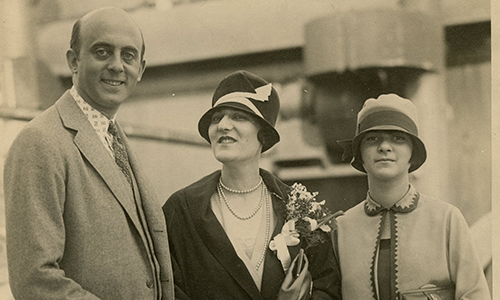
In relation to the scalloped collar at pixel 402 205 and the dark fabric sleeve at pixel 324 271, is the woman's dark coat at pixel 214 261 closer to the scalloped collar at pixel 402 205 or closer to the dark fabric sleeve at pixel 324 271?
the dark fabric sleeve at pixel 324 271

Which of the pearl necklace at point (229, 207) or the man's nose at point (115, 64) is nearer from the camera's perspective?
the man's nose at point (115, 64)

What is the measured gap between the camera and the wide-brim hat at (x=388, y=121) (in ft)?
7.13

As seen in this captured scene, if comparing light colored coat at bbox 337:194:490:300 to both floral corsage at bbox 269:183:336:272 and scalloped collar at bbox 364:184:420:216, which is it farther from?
floral corsage at bbox 269:183:336:272

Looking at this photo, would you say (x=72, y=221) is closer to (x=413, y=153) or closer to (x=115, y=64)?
(x=115, y=64)

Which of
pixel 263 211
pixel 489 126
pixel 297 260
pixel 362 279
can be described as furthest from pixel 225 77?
pixel 489 126

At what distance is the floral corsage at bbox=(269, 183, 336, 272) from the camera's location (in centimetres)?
215

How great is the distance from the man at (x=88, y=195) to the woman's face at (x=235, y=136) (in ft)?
1.14

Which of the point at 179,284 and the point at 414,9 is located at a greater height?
the point at 414,9

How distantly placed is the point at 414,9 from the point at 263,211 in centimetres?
113

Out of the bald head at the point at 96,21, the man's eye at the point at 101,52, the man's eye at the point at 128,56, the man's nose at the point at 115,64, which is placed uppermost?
the bald head at the point at 96,21

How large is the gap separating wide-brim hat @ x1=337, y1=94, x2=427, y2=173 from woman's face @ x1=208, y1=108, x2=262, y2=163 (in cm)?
44

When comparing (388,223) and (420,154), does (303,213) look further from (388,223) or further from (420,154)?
(420,154)

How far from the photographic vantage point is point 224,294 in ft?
6.96

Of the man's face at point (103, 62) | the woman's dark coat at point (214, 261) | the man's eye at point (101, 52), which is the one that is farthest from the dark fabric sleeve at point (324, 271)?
the man's eye at point (101, 52)
